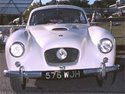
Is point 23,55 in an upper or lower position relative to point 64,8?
lower

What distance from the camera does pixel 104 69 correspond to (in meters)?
7.09

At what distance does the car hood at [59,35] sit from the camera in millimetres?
7179

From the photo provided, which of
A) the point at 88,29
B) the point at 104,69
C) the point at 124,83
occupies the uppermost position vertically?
the point at 88,29

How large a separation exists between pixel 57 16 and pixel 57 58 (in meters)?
2.35

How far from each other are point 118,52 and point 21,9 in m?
11.9

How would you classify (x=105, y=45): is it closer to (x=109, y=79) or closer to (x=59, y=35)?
(x=59, y=35)

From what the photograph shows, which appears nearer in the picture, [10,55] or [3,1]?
[10,55]

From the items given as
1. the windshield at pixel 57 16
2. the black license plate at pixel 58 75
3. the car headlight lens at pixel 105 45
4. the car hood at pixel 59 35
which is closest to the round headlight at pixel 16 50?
the car hood at pixel 59 35

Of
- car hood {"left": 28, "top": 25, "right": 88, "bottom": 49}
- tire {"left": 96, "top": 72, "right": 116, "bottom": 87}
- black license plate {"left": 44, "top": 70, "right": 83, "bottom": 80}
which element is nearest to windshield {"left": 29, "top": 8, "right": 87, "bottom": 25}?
car hood {"left": 28, "top": 25, "right": 88, "bottom": 49}

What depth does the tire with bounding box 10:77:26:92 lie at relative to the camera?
7.27m

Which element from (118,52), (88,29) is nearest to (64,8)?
(88,29)

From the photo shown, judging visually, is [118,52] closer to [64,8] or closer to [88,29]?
[64,8]

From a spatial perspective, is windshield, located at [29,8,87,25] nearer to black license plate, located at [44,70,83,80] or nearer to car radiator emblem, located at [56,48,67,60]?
car radiator emblem, located at [56,48,67,60]

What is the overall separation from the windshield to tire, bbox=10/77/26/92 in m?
2.05
